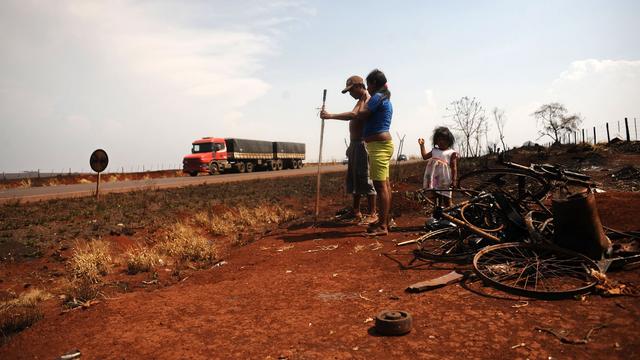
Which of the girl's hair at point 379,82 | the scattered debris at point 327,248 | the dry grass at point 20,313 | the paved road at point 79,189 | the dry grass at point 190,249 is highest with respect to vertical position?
the girl's hair at point 379,82

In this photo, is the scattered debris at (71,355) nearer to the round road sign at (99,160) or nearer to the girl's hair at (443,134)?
the girl's hair at (443,134)

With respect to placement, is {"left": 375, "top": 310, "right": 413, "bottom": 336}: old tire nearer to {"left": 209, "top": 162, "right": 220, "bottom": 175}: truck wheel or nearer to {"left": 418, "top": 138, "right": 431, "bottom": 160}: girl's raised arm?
{"left": 418, "top": 138, "right": 431, "bottom": 160}: girl's raised arm

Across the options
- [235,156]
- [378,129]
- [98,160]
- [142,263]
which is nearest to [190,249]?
[142,263]

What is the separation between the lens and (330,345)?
2555 millimetres

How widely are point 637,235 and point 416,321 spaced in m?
2.83

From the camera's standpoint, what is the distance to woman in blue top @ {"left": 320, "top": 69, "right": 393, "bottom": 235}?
5.35 metres

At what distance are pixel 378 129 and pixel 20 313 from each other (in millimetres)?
4924

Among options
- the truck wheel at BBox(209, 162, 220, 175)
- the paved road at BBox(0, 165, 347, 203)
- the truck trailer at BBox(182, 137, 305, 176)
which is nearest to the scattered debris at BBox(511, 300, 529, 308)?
the paved road at BBox(0, 165, 347, 203)

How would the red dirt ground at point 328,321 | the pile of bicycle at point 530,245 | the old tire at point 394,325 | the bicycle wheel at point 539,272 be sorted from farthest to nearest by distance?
the pile of bicycle at point 530,245 < the bicycle wheel at point 539,272 < the old tire at point 394,325 < the red dirt ground at point 328,321

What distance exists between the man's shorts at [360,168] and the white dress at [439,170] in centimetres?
87

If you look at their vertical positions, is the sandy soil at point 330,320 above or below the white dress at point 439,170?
below

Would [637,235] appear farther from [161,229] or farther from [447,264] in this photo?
[161,229]

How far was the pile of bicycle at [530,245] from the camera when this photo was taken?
10.6 feet

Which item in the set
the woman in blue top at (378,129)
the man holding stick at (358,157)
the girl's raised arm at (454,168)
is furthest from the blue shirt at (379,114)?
the girl's raised arm at (454,168)
